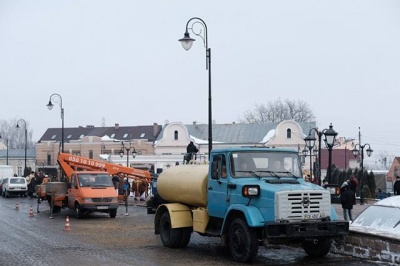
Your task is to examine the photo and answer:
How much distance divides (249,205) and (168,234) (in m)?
3.50

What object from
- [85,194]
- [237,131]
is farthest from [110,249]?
[237,131]

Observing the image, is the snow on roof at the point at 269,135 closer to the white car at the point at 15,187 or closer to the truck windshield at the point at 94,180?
the white car at the point at 15,187

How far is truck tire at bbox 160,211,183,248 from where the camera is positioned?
15.4 m

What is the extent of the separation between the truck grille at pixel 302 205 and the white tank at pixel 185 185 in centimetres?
265

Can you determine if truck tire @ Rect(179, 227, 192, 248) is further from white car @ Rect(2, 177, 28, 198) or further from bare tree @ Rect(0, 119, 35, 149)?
bare tree @ Rect(0, 119, 35, 149)

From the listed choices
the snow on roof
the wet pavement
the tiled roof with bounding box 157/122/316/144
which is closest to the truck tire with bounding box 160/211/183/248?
the wet pavement

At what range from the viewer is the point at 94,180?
26703 mm

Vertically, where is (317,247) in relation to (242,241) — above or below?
below

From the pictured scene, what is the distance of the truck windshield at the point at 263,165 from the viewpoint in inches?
541

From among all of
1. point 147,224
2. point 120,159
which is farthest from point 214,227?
point 120,159

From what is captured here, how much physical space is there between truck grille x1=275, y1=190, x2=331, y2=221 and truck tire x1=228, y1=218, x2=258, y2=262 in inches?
26.2

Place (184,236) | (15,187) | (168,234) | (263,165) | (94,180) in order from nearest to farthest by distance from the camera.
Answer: (263,165)
(184,236)
(168,234)
(94,180)
(15,187)

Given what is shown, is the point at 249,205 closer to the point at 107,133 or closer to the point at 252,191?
the point at 252,191

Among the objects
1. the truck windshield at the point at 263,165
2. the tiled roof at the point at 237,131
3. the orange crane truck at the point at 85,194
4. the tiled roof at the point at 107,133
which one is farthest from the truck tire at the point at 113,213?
the tiled roof at the point at 107,133
